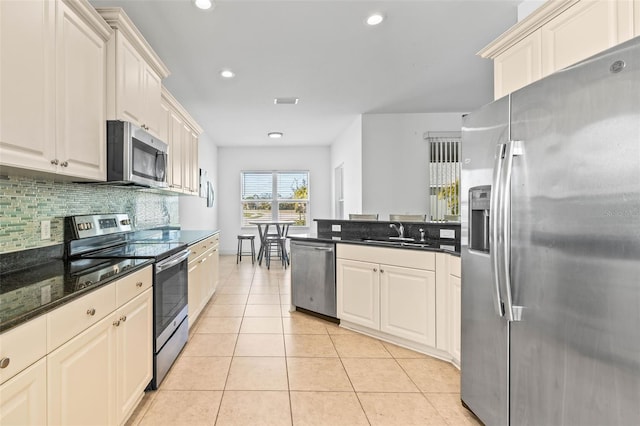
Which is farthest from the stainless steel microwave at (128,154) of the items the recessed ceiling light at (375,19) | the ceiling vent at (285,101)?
the ceiling vent at (285,101)

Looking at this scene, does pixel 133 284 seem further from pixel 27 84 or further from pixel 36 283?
pixel 27 84

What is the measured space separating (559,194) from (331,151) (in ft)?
21.5

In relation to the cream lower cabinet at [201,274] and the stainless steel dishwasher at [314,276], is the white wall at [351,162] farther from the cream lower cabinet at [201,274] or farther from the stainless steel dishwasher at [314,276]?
the cream lower cabinet at [201,274]

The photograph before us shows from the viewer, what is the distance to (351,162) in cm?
566

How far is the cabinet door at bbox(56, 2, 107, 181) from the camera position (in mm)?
1500

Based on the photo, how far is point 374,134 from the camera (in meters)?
5.06

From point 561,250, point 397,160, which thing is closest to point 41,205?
point 561,250

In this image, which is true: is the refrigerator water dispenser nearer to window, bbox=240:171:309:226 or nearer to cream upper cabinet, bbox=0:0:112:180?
cream upper cabinet, bbox=0:0:112:180

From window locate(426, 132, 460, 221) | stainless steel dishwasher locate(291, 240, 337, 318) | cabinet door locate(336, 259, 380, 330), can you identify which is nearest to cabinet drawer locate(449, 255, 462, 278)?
cabinet door locate(336, 259, 380, 330)

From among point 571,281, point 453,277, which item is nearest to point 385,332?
point 453,277

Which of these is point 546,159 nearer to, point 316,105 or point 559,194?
point 559,194

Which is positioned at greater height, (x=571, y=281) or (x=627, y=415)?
(x=571, y=281)

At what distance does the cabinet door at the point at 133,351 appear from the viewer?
1.49 metres

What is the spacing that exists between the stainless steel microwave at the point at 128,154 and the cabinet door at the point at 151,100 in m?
0.21
